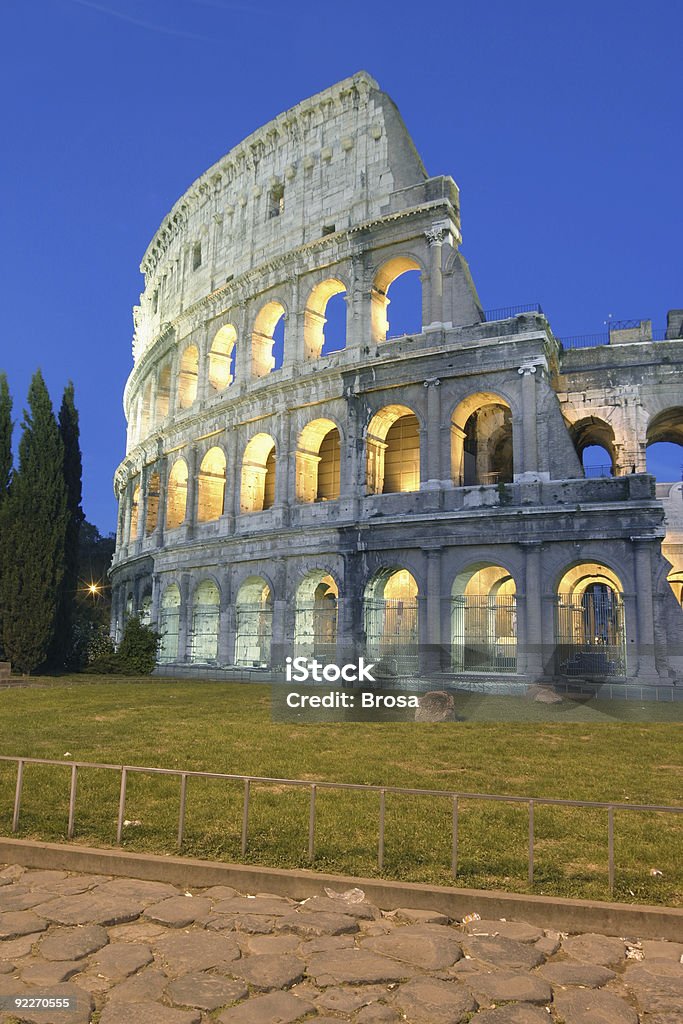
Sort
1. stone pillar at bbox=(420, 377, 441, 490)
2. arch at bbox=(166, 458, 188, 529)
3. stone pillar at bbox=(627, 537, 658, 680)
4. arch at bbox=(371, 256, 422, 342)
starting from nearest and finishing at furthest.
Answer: stone pillar at bbox=(627, 537, 658, 680), stone pillar at bbox=(420, 377, 441, 490), arch at bbox=(371, 256, 422, 342), arch at bbox=(166, 458, 188, 529)

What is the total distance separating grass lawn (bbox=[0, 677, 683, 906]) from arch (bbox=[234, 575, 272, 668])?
32.8 ft

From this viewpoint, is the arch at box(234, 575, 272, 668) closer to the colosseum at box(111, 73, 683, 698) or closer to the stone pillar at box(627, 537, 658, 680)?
the colosseum at box(111, 73, 683, 698)

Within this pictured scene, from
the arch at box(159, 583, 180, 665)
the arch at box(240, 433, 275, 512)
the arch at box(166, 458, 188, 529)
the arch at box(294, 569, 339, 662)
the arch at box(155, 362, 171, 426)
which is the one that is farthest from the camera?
the arch at box(155, 362, 171, 426)

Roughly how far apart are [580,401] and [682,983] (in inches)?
904

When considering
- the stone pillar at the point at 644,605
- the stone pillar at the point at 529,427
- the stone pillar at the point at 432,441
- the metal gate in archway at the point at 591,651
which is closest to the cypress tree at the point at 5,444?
the stone pillar at the point at 432,441

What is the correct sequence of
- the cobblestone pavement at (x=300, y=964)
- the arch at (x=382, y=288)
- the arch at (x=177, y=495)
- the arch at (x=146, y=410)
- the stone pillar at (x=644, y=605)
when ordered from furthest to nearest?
1. the arch at (x=146, y=410)
2. the arch at (x=177, y=495)
3. the arch at (x=382, y=288)
4. the stone pillar at (x=644, y=605)
5. the cobblestone pavement at (x=300, y=964)

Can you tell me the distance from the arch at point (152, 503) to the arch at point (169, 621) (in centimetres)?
385

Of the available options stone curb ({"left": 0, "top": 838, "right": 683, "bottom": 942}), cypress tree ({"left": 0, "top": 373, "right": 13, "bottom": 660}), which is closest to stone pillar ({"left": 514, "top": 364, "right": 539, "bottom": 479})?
cypress tree ({"left": 0, "top": 373, "right": 13, "bottom": 660})

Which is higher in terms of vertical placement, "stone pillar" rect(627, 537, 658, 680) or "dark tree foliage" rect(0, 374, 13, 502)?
"dark tree foliage" rect(0, 374, 13, 502)

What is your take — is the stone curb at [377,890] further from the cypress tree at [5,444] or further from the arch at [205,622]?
the arch at [205,622]

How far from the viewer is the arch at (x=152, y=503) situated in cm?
3139

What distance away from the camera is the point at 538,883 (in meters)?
5.22

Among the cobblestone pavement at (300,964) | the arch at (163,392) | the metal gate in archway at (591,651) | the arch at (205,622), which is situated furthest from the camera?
the arch at (163,392)

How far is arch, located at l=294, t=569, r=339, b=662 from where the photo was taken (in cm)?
Result: 2319
